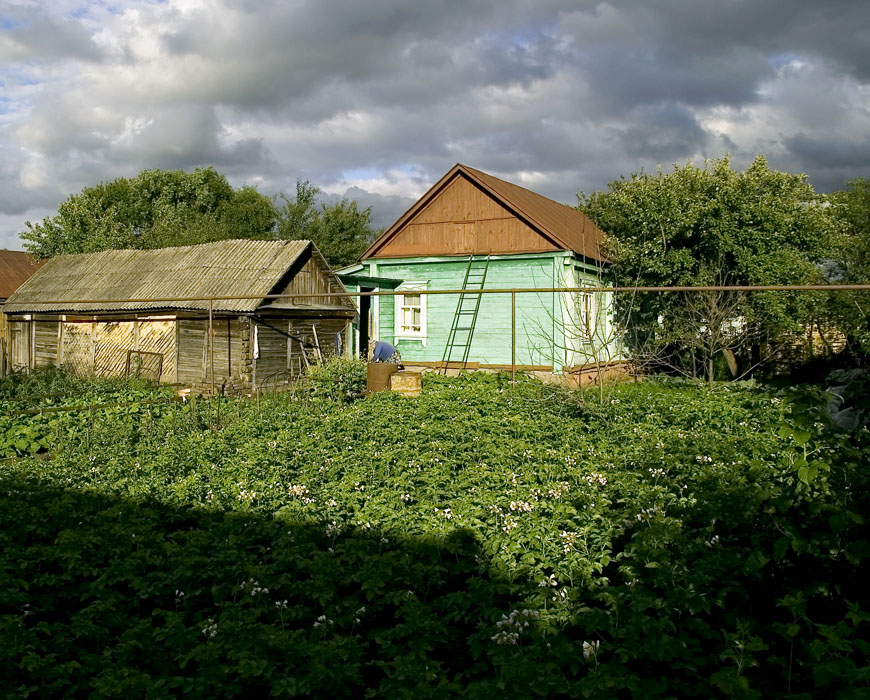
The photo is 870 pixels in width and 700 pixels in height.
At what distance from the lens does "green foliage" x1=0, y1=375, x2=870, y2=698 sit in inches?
108

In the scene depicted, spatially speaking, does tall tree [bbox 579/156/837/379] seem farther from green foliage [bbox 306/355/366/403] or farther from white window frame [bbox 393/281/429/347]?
green foliage [bbox 306/355/366/403]

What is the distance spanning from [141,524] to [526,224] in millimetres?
13875

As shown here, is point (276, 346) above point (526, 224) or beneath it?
beneath

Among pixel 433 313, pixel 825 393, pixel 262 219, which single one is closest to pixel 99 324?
pixel 433 313

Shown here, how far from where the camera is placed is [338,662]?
9.11ft

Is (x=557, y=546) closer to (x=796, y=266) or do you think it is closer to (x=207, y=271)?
(x=796, y=266)

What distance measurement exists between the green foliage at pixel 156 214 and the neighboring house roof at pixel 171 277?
39.4 feet

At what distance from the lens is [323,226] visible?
39000 mm

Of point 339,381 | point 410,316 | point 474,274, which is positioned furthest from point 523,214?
point 339,381

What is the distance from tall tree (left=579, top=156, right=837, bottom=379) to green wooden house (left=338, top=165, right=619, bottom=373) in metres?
1.63

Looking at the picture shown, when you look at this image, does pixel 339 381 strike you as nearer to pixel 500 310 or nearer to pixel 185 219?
pixel 500 310

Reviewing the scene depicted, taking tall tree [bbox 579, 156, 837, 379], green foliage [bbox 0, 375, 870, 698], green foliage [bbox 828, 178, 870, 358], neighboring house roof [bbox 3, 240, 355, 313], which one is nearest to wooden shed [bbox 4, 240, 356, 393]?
neighboring house roof [bbox 3, 240, 355, 313]

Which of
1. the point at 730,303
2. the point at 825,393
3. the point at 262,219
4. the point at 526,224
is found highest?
the point at 262,219

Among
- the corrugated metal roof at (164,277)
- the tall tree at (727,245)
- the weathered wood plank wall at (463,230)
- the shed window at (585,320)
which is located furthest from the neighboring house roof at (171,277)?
the tall tree at (727,245)
